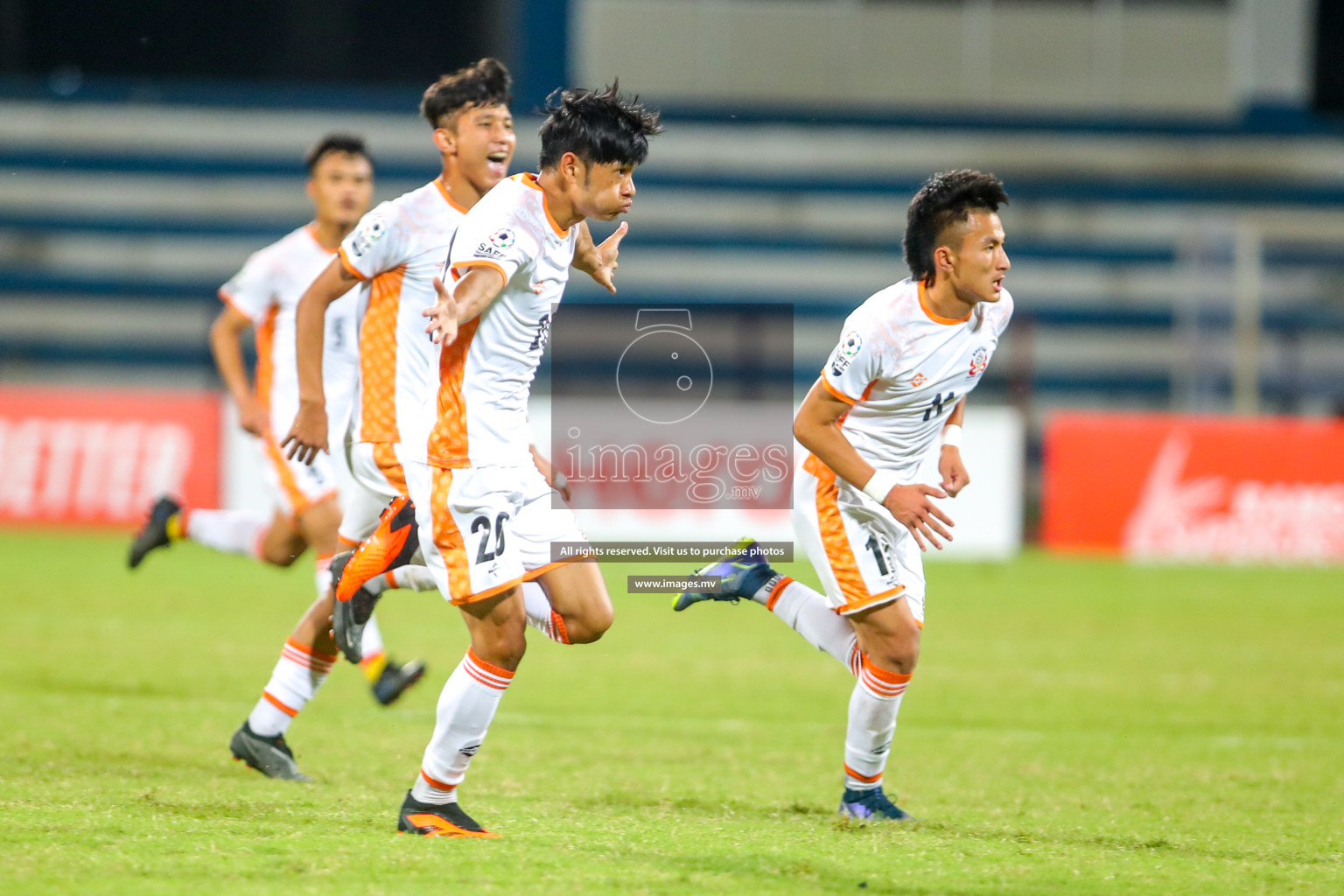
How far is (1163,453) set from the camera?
14547mm

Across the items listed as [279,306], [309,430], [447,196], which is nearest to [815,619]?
[309,430]

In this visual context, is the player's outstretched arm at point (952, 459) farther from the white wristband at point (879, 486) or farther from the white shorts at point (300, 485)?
the white shorts at point (300, 485)

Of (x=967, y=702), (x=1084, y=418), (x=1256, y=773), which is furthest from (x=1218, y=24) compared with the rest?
(x=1256, y=773)

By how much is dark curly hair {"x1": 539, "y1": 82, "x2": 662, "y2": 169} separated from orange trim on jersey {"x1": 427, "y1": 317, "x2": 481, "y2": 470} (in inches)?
22.5

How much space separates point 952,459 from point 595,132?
1.87 m

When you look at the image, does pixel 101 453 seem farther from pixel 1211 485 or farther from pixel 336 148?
pixel 1211 485

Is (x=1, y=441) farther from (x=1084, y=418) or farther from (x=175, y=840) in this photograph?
(x=175, y=840)

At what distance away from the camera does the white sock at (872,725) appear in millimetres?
5316

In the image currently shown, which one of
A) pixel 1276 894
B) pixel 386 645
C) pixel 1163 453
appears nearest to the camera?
pixel 1276 894

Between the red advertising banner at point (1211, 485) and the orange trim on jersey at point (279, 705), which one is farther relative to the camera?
the red advertising banner at point (1211, 485)

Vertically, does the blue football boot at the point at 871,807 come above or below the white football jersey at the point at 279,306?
below

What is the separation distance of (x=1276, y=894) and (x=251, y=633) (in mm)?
6934

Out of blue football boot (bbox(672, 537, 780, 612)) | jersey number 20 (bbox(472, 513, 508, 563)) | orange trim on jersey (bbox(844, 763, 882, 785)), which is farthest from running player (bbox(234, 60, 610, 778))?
orange trim on jersey (bbox(844, 763, 882, 785))

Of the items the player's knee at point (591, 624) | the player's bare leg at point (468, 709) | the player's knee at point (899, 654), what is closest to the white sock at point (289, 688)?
the player's bare leg at point (468, 709)
